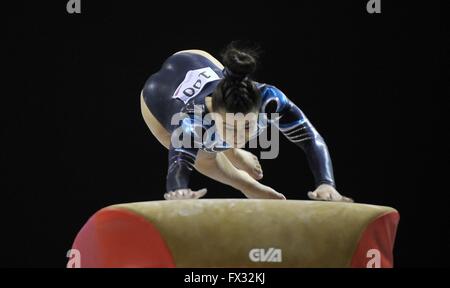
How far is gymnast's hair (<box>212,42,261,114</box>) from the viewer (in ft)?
8.82

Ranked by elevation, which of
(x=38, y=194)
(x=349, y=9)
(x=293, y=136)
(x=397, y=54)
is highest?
(x=349, y=9)

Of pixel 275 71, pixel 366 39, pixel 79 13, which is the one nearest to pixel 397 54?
pixel 366 39

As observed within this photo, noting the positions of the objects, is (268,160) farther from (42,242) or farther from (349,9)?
(42,242)

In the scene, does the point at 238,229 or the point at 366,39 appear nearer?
the point at 238,229

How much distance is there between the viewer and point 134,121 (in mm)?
4523

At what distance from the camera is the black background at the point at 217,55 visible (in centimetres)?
441

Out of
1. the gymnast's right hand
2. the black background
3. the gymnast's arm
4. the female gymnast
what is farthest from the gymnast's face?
the black background

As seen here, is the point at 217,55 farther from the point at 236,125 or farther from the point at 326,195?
the point at 326,195

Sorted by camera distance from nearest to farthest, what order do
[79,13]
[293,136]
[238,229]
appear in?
[238,229] → [293,136] → [79,13]

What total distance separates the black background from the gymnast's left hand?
5.49ft

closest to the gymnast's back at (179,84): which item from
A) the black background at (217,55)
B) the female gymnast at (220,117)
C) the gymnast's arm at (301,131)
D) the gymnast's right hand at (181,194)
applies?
the female gymnast at (220,117)

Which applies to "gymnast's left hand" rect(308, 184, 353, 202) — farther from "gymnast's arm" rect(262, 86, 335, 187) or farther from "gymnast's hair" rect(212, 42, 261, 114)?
"gymnast's hair" rect(212, 42, 261, 114)

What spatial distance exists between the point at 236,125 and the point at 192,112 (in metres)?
0.29

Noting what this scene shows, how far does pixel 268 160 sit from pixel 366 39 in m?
1.02
